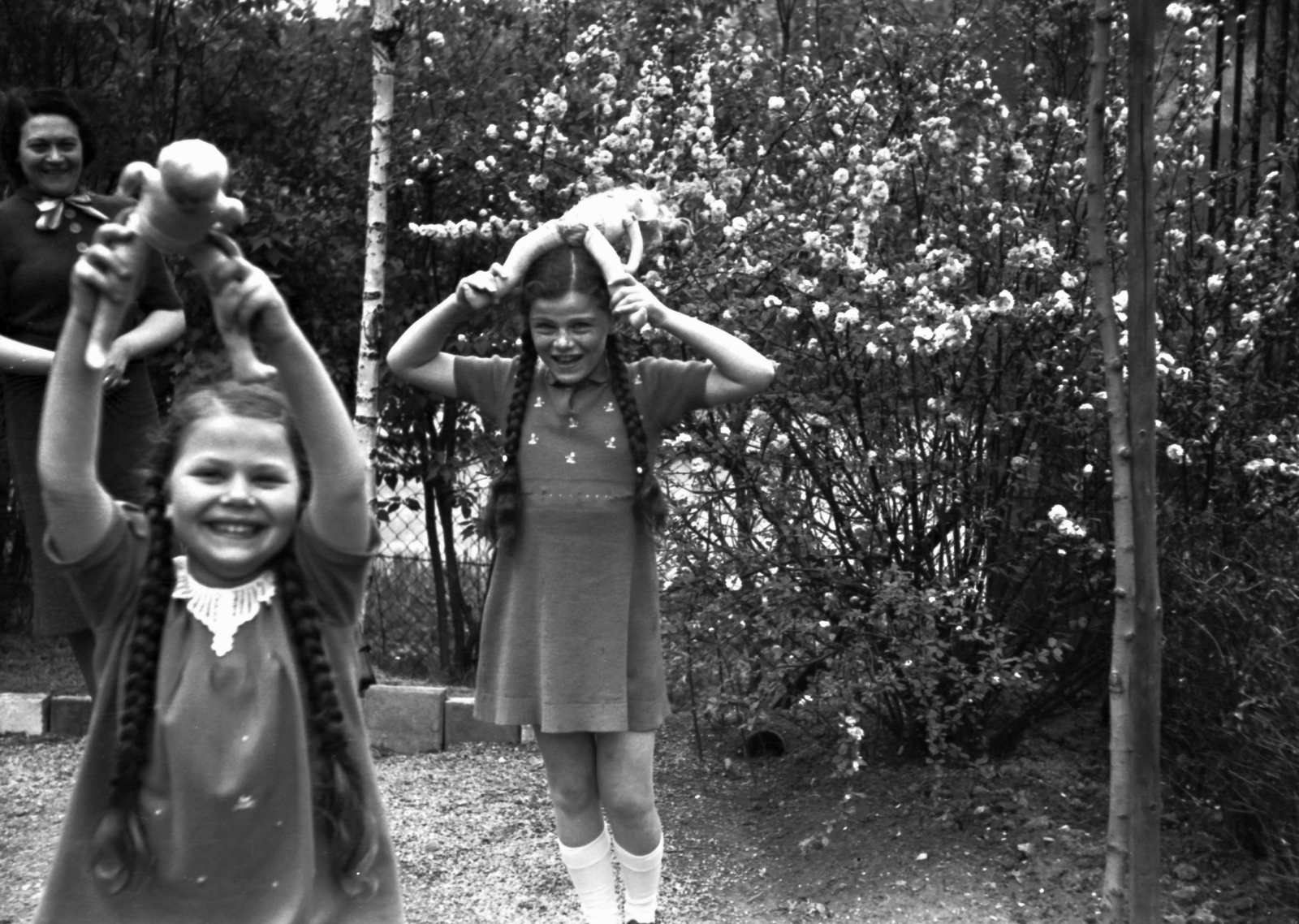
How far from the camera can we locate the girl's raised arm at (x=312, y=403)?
2.05m

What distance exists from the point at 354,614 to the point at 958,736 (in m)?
2.81

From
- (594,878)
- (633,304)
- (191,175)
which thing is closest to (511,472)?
(633,304)

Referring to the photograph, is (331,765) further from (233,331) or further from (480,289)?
(480,289)

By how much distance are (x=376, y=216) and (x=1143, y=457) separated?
2.84 metres

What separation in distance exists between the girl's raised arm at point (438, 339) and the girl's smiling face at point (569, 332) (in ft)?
0.43

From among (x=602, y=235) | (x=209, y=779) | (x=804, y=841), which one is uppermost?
(x=602, y=235)

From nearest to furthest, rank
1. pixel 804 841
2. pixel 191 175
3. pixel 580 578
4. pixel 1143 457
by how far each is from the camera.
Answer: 1. pixel 191 175
2. pixel 1143 457
3. pixel 580 578
4. pixel 804 841

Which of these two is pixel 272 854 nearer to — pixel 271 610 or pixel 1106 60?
pixel 271 610

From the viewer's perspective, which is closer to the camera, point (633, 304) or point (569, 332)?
point (633, 304)

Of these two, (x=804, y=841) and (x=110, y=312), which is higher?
(x=110, y=312)

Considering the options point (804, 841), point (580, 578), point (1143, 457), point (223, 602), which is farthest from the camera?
point (804, 841)

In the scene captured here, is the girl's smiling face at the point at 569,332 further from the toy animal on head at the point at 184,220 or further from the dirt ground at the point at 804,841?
the dirt ground at the point at 804,841

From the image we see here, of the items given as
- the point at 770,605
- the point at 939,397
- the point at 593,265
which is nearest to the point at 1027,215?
the point at 939,397

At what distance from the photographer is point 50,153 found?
4.21 metres
